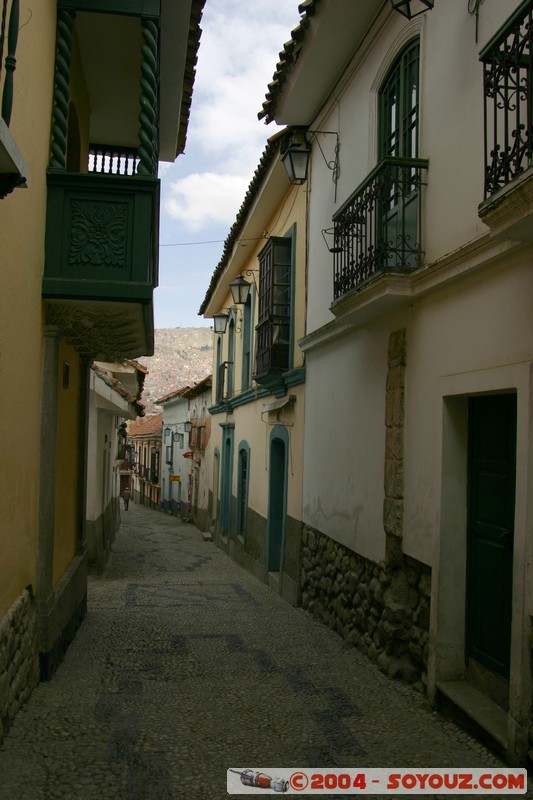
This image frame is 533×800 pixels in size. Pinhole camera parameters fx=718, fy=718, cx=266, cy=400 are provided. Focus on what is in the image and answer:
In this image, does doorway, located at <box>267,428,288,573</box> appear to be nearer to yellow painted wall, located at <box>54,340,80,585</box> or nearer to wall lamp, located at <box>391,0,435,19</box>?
yellow painted wall, located at <box>54,340,80,585</box>

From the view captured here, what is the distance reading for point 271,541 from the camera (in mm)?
11859

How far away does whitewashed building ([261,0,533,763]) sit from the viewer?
4066mm

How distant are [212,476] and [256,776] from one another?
17.5 meters

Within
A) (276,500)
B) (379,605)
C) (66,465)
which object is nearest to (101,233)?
(66,465)

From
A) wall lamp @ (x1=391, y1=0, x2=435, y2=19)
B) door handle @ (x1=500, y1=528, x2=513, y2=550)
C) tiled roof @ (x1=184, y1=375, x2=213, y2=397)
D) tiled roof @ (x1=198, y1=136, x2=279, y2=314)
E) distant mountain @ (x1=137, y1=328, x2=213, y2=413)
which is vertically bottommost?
door handle @ (x1=500, y1=528, x2=513, y2=550)

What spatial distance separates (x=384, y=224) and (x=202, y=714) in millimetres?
3993

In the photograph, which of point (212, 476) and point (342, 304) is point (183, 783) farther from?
point (212, 476)

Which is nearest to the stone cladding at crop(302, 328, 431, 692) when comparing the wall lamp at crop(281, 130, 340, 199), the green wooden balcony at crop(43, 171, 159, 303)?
the green wooden balcony at crop(43, 171, 159, 303)

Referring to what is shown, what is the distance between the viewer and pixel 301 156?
910 cm

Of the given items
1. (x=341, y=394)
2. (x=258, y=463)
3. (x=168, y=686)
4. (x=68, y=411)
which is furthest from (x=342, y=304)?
(x=258, y=463)

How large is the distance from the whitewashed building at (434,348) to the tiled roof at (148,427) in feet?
95.6

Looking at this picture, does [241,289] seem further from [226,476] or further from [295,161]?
[295,161]

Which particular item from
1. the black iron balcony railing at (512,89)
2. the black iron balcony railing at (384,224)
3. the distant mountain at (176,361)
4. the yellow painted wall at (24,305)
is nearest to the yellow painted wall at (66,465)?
the yellow painted wall at (24,305)

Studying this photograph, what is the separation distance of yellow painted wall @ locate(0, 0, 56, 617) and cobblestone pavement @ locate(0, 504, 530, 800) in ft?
3.00
